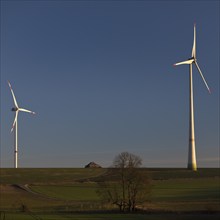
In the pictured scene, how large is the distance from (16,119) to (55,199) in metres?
59.2

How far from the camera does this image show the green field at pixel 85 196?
53.1 meters

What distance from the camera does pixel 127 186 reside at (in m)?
62.7

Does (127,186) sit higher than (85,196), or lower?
higher

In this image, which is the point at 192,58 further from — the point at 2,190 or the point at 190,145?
the point at 2,190

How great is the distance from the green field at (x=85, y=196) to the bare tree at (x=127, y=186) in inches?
55.6

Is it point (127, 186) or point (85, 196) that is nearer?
point (127, 186)

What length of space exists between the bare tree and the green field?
4.63ft

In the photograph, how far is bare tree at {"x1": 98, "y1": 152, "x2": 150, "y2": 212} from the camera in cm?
6131

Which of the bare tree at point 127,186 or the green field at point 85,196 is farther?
the bare tree at point 127,186

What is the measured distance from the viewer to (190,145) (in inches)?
4638

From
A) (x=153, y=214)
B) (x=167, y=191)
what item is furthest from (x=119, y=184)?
(x=167, y=191)

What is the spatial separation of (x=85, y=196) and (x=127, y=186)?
50.3 feet

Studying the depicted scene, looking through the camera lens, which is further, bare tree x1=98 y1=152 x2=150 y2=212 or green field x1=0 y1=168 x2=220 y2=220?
bare tree x1=98 y1=152 x2=150 y2=212

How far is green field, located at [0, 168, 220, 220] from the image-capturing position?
5309 centimetres
